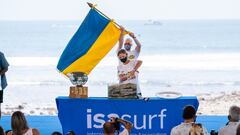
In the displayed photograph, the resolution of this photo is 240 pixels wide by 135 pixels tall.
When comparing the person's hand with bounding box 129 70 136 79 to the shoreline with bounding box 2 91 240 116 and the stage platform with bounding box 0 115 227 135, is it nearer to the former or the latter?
the stage platform with bounding box 0 115 227 135

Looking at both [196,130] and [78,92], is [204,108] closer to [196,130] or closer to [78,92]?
[78,92]

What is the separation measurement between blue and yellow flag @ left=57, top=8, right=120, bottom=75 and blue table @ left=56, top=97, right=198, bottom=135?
3.00 ft

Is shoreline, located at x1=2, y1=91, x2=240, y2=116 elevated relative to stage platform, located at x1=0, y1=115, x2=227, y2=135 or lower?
elevated

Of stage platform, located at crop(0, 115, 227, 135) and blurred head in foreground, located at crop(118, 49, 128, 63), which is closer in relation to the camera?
blurred head in foreground, located at crop(118, 49, 128, 63)

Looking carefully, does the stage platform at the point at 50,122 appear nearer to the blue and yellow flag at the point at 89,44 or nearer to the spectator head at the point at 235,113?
the blue and yellow flag at the point at 89,44

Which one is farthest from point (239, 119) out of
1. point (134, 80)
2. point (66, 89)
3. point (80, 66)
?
point (66, 89)

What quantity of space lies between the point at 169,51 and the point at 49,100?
99.7 ft

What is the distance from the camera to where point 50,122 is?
10125mm

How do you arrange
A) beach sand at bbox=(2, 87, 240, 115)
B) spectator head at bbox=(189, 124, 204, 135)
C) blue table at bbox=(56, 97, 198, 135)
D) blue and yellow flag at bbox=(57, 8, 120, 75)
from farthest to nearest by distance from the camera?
beach sand at bbox=(2, 87, 240, 115)
blue and yellow flag at bbox=(57, 8, 120, 75)
blue table at bbox=(56, 97, 198, 135)
spectator head at bbox=(189, 124, 204, 135)

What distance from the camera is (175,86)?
83.8ft

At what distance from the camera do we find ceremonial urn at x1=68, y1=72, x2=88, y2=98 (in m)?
8.32

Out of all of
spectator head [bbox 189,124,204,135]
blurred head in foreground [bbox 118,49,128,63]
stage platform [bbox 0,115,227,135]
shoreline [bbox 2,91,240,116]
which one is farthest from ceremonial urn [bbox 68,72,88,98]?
shoreline [bbox 2,91,240,116]

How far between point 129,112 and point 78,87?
727 millimetres

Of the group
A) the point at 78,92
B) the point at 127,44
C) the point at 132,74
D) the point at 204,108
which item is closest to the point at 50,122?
the point at 78,92
